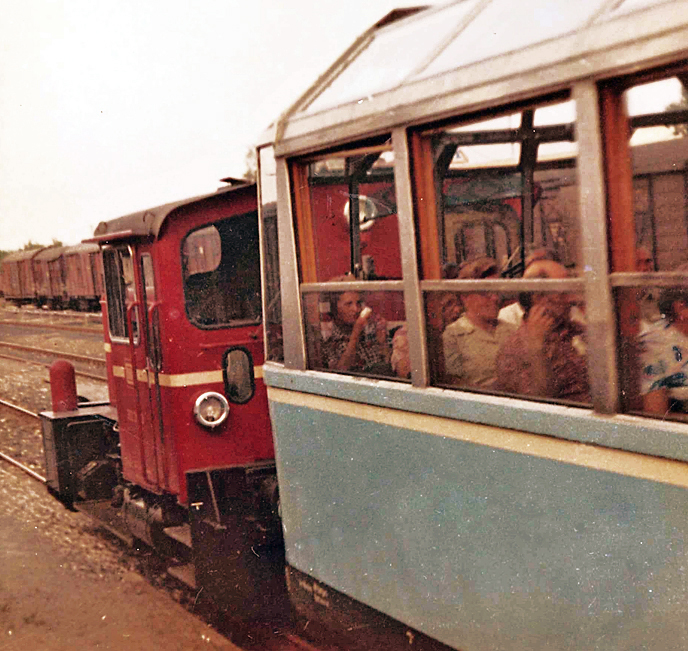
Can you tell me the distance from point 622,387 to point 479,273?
65 cm

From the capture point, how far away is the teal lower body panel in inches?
91.0

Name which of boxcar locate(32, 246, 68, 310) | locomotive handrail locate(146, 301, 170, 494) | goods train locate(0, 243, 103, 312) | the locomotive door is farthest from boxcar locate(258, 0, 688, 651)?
boxcar locate(32, 246, 68, 310)

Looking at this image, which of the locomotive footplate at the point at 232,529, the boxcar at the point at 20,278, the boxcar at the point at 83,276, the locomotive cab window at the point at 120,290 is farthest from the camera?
the boxcar at the point at 20,278

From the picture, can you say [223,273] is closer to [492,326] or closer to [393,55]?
[393,55]

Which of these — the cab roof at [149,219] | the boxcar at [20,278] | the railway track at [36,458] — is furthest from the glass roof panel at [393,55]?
the boxcar at [20,278]

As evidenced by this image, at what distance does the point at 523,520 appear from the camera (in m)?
2.66

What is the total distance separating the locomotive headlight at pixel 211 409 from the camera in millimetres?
5758

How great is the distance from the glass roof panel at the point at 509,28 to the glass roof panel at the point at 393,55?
0.15 metres

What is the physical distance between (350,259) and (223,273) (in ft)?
8.32

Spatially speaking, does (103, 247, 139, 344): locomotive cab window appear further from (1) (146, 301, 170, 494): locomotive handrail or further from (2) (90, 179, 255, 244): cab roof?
(1) (146, 301, 170, 494): locomotive handrail

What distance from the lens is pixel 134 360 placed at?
637cm

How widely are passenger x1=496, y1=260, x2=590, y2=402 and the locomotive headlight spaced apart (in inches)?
130

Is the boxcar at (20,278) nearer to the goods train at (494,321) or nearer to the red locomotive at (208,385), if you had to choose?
the red locomotive at (208,385)

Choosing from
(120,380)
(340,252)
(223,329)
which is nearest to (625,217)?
(340,252)
